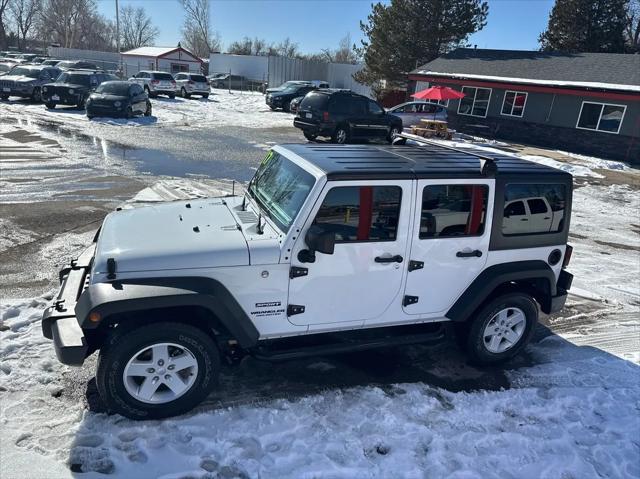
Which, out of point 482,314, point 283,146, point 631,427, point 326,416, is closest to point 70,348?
point 326,416

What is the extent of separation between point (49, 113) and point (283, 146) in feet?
63.9

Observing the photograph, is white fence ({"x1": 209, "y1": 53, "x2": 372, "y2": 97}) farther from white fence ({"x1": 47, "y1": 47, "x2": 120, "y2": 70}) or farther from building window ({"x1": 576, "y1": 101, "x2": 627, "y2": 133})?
building window ({"x1": 576, "y1": 101, "x2": 627, "y2": 133})

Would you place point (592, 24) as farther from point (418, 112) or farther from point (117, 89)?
point (117, 89)

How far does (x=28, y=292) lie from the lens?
543 centimetres

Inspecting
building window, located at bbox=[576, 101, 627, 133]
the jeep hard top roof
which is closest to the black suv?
building window, located at bbox=[576, 101, 627, 133]

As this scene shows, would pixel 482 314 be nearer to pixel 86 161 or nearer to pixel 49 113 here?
pixel 86 161

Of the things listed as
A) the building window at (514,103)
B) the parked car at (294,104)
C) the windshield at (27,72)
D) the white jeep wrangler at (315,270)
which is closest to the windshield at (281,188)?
the white jeep wrangler at (315,270)

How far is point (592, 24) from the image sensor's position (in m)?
31.3

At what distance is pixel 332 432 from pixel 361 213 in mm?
1697

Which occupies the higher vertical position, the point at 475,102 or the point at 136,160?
the point at 475,102

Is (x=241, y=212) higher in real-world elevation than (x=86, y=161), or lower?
higher

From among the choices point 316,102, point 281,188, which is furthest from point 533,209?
point 316,102

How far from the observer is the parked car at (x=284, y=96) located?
28.9 metres

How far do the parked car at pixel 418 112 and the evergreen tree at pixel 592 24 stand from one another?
15265 millimetres
